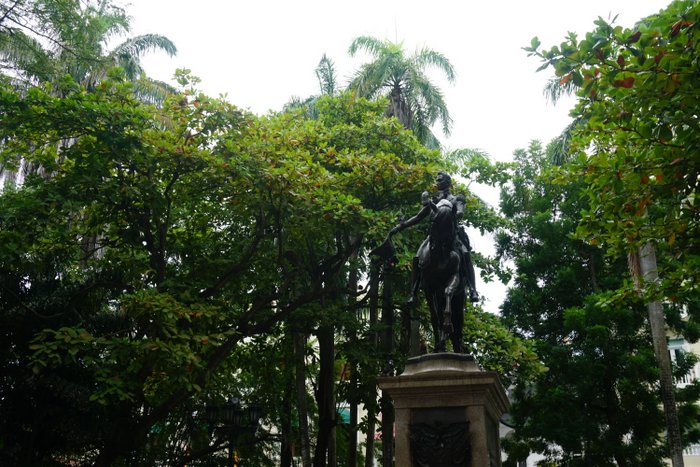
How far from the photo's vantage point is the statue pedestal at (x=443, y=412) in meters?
8.29

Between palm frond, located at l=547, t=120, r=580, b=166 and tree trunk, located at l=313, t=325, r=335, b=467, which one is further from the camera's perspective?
palm frond, located at l=547, t=120, r=580, b=166

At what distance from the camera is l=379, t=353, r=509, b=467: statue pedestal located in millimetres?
8289

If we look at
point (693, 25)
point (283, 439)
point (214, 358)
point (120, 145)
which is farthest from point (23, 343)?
point (693, 25)

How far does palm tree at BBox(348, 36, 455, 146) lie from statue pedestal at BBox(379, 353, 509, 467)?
54.5ft

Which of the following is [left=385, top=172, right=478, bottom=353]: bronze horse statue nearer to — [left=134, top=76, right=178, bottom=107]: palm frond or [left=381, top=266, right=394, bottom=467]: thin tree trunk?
[left=381, top=266, right=394, bottom=467]: thin tree trunk

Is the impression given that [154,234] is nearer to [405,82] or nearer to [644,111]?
[644,111]

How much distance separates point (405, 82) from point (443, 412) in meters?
17.8

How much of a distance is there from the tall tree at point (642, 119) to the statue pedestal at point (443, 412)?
3.16m

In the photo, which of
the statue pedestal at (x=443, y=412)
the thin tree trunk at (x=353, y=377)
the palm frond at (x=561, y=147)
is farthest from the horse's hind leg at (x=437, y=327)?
the palm frond at (x=561, y=147)

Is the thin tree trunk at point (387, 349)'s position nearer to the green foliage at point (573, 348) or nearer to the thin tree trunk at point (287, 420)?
the thin tree trunk at point (287, 420)

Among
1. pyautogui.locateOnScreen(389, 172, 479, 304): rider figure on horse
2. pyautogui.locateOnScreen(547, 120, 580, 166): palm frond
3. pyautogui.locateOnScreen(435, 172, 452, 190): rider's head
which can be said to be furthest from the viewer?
pyautogui.locateOnScreen(547, 120, 580, 166): palm frond

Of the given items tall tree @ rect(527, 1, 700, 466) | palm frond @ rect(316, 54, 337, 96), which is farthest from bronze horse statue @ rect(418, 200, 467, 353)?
palm frond @ rect(316, 54, 337, 96)

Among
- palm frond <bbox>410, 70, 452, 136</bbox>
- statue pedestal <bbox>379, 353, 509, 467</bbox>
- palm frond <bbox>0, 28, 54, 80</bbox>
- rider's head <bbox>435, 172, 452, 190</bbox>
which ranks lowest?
statue pedestal <bbox>379, 353, 509, 467</bbox>

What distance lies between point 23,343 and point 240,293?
4.71 meters
